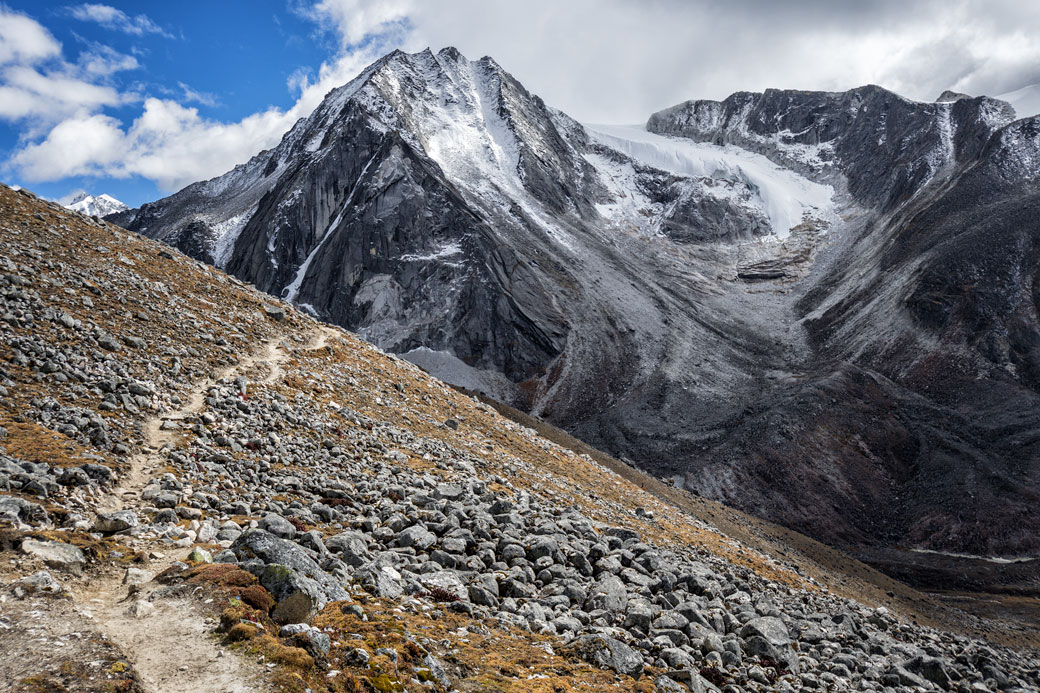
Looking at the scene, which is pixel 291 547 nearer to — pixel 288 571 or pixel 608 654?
pixel 288 571

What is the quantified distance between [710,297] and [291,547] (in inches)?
5995

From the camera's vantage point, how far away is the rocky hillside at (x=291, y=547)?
9516mm

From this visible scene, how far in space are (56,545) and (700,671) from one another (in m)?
13.1

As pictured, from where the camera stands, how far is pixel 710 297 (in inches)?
6033

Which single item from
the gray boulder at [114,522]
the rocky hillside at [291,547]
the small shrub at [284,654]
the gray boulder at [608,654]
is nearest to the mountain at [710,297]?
the rocky hillside at [291,547]

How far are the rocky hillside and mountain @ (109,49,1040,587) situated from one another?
195 feet

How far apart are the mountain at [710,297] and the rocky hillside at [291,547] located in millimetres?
59381

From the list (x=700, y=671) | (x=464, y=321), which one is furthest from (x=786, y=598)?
(x=464, y=321)

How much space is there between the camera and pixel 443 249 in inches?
5192

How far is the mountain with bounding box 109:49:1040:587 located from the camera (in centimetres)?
8206

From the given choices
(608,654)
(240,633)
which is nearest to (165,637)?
(240,633)

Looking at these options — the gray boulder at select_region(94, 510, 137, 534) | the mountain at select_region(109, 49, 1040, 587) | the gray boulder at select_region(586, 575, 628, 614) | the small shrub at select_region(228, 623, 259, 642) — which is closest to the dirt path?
the small shrub at select_region(228, 623, 259, 642)

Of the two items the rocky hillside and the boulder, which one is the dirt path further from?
the boulder

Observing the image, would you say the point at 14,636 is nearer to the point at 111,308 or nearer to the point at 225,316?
the point at 111,308
